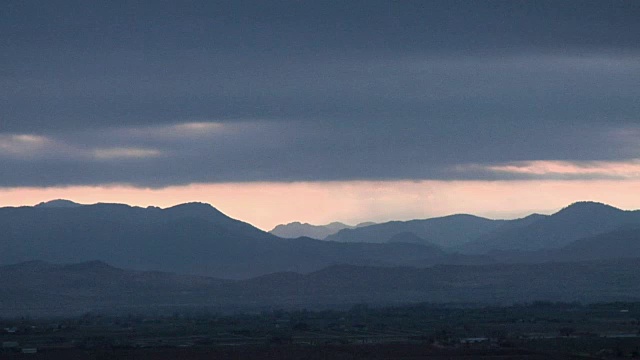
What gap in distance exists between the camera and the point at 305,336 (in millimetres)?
89938

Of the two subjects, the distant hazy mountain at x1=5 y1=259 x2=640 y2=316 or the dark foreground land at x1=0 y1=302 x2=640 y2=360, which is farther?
the distant hazy mountain at x1=5 y1=259 x2=640 y2=316

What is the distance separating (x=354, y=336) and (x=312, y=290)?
9949 centimetres

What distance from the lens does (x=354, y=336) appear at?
3506 inches

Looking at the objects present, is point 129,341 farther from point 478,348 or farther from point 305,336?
point 478,348

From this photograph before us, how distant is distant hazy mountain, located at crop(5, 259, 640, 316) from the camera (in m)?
169

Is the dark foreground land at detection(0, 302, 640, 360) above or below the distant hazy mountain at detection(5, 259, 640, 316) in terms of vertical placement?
below

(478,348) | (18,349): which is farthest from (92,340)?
(478,348)

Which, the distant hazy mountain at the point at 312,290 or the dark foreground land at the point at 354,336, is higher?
the distant hazy mountain at the point at 312,290

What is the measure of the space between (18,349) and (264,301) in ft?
313

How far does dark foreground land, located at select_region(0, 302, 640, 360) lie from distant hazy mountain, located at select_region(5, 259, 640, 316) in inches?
1674

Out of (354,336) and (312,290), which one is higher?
(312,290)

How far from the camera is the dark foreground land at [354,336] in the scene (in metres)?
72.1

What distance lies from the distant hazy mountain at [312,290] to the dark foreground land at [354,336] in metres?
42.5

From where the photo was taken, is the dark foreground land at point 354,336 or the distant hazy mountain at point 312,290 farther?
the distant hazy mountain at point 312,290
